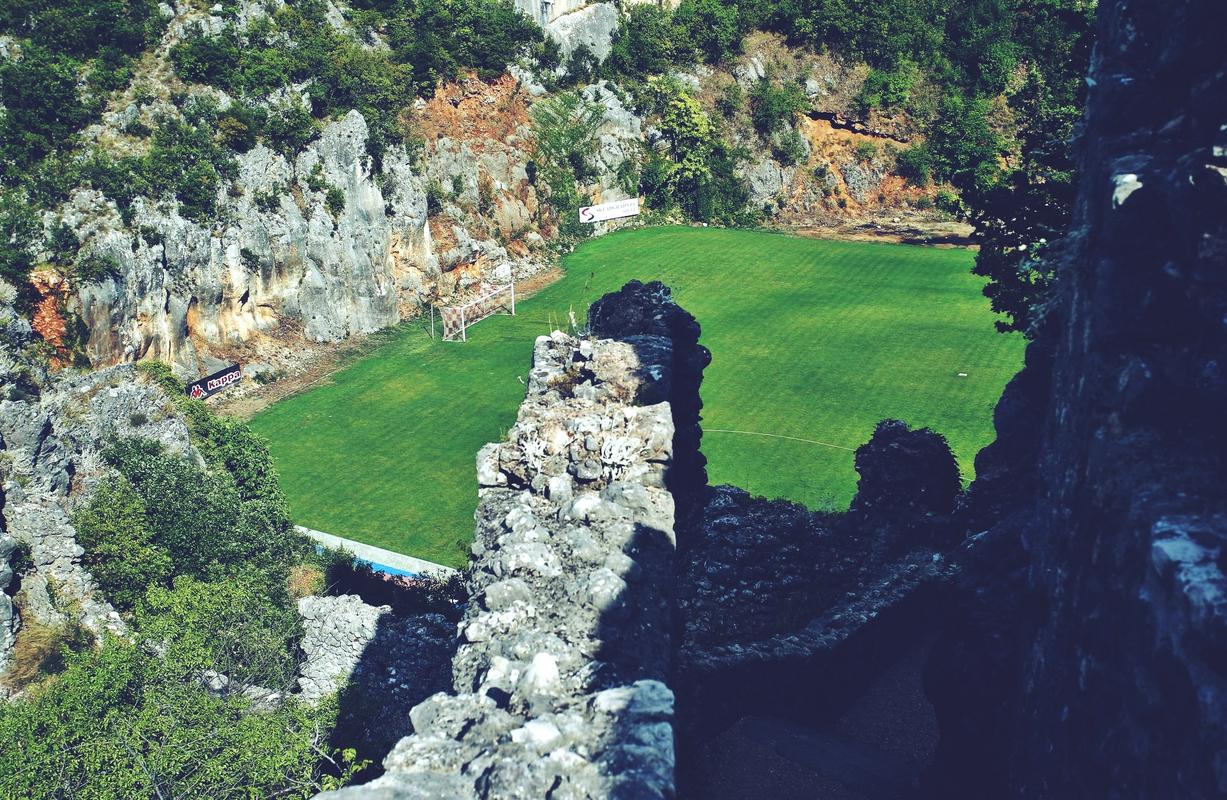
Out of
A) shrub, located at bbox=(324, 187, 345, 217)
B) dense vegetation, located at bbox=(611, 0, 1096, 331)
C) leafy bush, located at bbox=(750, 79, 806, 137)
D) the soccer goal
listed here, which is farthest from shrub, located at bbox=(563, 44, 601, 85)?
shrub, located at bbox=(324, 187, 345, 217)

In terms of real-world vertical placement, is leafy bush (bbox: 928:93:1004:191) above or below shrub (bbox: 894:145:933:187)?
above

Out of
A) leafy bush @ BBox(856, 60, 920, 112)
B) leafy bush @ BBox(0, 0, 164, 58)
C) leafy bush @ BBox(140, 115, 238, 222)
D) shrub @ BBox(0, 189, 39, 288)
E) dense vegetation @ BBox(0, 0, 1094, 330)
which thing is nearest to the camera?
dense vegetation @ BBox(0, 0, 1094, 330)

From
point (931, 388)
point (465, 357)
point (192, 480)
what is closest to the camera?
point (192, 480)

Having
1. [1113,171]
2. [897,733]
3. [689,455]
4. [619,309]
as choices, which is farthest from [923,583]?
[1113,171]

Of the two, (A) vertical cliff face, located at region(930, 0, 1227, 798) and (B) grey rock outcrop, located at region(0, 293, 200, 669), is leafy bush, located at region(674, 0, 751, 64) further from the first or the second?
(A) vertical cliff face, located at region(930, 0, 1227, 798)

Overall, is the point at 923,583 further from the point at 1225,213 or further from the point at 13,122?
the point at 13,122

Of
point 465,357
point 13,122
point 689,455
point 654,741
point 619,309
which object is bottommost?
point 465,357
